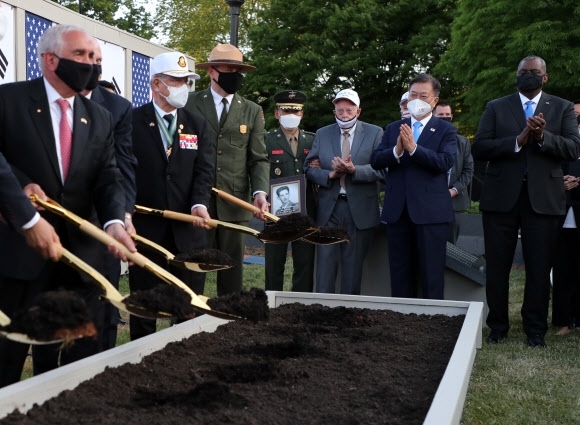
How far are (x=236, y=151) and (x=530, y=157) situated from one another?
95.4 inches

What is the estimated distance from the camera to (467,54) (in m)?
20.8

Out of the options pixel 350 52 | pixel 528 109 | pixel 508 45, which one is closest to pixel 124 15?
pixel 350 52

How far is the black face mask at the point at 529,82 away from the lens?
21.4ft

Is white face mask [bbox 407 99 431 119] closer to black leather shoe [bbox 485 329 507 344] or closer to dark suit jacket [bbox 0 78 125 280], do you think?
black leather shoe [bbox 485 329 507 344]

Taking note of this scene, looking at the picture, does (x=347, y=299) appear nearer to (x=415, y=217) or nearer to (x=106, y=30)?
(x=415, y=217)

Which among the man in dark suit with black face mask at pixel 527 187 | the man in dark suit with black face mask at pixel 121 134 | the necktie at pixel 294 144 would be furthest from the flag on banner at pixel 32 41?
the man in dark suit with black face mask at pixel 527 187

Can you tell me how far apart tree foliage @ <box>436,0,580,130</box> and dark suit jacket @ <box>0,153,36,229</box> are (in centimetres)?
1648

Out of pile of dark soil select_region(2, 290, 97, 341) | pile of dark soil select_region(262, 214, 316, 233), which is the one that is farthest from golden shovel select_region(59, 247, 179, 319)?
pile of dark soil select_region(262, 214, 316, 233)

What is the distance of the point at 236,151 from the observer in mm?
6289

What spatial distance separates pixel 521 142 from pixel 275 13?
85.1 feet

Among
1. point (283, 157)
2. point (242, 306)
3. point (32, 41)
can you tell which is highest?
point (32, 41)

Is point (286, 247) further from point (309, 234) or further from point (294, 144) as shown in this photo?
point (309, 234)

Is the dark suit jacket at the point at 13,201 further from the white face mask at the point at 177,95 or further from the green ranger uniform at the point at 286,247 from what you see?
the green ranger uniform at the point at 286,247

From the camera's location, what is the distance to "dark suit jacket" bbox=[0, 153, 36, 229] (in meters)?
3.29
